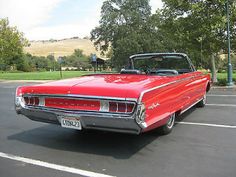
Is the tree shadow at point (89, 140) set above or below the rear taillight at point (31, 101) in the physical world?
below

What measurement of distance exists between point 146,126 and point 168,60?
3.41m

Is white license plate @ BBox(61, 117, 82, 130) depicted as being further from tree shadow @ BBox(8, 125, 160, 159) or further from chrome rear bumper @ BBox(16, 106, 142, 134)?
tree shadow @ BBox(8, 125, 160, 159)

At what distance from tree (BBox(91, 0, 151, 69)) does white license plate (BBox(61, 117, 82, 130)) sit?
111 ft

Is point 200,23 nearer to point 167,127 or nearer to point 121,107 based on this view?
point 167,127

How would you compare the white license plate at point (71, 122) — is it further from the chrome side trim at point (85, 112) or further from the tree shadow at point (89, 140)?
the tree shadow at point (89, 140)

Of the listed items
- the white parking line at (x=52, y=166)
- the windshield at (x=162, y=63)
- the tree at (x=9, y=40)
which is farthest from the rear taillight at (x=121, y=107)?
the tree at (x=9, y=40)

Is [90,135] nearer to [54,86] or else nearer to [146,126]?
Answer: [54,86]

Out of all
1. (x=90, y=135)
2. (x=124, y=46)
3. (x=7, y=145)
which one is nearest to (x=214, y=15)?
(x=90, y=135)

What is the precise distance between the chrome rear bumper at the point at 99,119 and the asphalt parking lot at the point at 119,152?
44cm

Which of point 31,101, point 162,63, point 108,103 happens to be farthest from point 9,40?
point 108,103

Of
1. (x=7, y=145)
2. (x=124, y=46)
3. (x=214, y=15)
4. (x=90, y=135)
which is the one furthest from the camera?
(x=124, y=46)

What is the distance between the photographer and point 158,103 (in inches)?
212

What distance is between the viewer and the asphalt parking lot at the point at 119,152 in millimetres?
4555

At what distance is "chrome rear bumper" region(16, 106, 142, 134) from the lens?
4852 mm
